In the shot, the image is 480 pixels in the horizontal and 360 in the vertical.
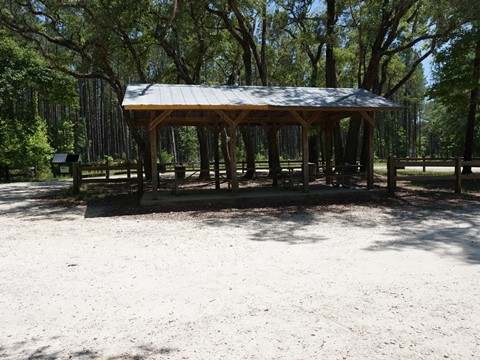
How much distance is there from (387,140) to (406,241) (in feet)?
164

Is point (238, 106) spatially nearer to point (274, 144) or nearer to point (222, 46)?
point (274, 144)

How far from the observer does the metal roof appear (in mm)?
10008

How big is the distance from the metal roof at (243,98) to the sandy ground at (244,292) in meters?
3.94

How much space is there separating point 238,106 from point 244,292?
7.24 meters

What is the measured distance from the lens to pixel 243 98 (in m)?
11.3

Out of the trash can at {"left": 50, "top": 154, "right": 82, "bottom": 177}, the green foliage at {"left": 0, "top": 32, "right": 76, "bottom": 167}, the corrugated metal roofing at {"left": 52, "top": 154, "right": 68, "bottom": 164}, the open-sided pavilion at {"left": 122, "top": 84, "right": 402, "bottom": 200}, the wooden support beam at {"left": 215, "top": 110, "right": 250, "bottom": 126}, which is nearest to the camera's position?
the open-sided pavilion at {"left": 122, "top": 84, "right": 402, "bottom": 200}

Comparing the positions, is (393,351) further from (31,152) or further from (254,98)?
(31,152)

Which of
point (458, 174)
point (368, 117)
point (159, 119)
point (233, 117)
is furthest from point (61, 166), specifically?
point (458, 174)

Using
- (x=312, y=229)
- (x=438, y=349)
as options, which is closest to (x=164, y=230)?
(x=312, y=229)

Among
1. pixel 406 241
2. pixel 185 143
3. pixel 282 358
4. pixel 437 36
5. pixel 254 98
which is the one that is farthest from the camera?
pixel 185 143

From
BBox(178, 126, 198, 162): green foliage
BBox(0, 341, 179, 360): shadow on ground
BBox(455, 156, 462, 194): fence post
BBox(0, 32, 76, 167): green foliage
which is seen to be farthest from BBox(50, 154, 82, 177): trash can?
BBox(0, 341, 179, 360): shadow on ground

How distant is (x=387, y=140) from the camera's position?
51969 millimetres

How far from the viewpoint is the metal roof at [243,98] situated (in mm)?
10008

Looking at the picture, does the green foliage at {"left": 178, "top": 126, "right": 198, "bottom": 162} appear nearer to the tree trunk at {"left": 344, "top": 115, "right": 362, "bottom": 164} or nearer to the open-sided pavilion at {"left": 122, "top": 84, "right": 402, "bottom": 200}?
the tree trunk at {"left": 344, "top": 115, "right": 362, "bottom": 164}
